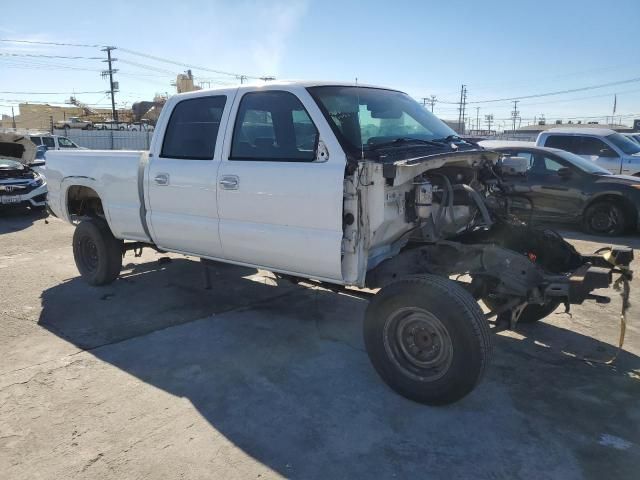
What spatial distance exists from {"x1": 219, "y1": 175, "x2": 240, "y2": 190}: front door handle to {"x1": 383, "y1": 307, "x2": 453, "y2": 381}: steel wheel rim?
5.51ft

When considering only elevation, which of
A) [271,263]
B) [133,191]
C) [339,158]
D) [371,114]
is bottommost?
[271,263]

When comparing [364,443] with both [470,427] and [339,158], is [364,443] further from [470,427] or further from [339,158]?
[339,158]

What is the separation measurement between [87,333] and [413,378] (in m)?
3.04

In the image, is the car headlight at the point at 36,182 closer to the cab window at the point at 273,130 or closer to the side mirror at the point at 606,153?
the cab window at the point at 273,130

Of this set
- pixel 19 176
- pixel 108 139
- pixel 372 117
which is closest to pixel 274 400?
pixel 372 117

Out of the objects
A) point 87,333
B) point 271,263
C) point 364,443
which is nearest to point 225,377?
point 271,263

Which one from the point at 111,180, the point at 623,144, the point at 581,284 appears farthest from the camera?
the point at 623,144

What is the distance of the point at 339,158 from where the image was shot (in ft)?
11.9

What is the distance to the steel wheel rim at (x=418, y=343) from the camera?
3422mm

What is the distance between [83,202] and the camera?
6492 millimetres

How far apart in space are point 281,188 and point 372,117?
1.01 metres

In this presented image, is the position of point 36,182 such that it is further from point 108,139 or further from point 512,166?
point 108,139

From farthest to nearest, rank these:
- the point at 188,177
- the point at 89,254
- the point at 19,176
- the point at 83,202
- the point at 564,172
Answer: the point at 19,176, the point at 564,172, the point at 83,202, the point at 89,254, the point at 188,177

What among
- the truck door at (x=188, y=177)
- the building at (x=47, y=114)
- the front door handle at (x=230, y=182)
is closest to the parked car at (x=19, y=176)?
the truck door at (x=188, y=177)
